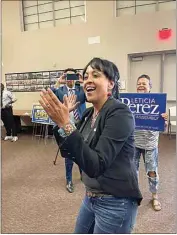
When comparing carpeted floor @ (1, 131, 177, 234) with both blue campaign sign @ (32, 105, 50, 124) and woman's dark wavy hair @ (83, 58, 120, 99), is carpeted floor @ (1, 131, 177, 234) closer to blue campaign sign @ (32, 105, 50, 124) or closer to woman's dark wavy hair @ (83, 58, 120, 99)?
blue campaign sign @ (32, 105, 50, 124)

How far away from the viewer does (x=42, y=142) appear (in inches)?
201

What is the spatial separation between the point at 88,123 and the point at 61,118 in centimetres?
25

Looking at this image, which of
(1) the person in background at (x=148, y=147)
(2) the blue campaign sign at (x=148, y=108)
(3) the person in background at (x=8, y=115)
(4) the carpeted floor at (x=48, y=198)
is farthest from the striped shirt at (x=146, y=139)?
(3) the person in background at (x=8, y=115)

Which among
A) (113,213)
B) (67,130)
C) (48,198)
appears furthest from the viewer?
(48,198)

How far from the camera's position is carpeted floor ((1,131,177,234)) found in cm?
193

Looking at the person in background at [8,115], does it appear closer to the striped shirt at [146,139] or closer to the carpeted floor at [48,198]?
the carpeted floor at [48,198]

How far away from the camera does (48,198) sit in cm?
244

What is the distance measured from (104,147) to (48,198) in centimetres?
191

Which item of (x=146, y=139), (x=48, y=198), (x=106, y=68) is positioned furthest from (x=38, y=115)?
(x=106, y=68)

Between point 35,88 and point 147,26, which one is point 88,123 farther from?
point 35,88

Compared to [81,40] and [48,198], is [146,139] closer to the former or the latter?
[48,198]

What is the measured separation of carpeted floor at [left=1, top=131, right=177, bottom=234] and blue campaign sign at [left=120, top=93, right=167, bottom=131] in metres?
0.82

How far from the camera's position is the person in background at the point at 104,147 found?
74 centimetres

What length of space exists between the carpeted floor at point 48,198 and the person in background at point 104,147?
3.74 feet
